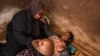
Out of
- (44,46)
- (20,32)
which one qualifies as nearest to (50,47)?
(44,46)

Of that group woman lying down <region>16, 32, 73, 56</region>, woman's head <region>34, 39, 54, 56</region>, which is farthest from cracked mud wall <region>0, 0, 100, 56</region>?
woman's head <region>34, 39, 54, 56</region>

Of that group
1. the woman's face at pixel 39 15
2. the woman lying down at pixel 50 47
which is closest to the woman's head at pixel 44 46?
the woman lying down at pixel 50 47

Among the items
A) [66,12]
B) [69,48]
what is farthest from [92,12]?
[69,48]

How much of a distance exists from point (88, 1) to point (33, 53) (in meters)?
0.62

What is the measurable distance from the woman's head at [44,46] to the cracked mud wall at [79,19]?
0.28m

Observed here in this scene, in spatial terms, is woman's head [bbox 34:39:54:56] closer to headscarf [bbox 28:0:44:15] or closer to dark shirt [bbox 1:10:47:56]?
dark shirt [bbox 1:10:47:56]

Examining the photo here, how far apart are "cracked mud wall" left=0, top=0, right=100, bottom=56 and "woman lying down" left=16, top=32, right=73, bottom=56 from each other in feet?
0.34

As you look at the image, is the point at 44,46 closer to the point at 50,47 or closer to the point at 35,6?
the point at 50,47

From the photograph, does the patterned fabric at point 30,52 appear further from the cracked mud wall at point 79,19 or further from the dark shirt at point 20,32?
the cracked mud wall at point 79,19

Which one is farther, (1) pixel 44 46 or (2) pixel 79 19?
(2) pixel 79 19

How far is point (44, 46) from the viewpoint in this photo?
1.94 meters

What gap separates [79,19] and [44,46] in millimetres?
385

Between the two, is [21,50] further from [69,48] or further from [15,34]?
[69,48]

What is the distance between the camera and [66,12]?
2111 mm
